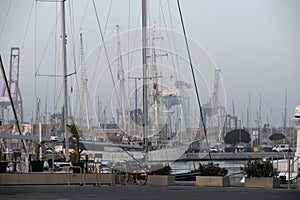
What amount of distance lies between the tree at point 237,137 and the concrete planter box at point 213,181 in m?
113

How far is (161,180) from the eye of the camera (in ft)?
107

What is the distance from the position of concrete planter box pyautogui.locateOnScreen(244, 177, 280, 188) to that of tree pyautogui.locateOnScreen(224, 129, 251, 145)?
375ft

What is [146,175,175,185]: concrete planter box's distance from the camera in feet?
106

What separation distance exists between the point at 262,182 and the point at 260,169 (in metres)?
0.61

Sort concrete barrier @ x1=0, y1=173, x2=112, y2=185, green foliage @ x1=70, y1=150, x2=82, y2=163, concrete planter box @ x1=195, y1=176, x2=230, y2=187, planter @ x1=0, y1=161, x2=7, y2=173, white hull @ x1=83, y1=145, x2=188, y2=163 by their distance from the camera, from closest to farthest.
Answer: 1. concrete planter box @ x1=195, y1=176, x2=230, y2=187
2. concrete barrier @ x1=0, y1=173, x2=112, y2=185
3. planter @ x1=0, y1=161, x2=7, y2=173
4. green foliage @ x1=70, y1=150, x2=82, y2=163
5. white hull @ x1=83, y1=145, x2=188, y2=163

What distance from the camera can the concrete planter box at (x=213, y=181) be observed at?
3081cm

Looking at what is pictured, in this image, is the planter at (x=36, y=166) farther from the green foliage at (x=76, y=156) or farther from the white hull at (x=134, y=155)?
the white hull at (x=134, y=155)

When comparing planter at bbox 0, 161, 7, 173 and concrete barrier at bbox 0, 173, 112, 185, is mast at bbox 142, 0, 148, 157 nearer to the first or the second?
concrete barrier at bbox 0, 173, 112, 185

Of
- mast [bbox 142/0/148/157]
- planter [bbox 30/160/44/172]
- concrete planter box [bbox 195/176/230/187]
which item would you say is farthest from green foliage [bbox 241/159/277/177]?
planter [bbox 30/160/44/172]

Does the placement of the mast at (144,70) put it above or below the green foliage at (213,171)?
above

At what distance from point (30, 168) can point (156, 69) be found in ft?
46.9

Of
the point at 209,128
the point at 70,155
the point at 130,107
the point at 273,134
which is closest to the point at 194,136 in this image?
the point at 209,128

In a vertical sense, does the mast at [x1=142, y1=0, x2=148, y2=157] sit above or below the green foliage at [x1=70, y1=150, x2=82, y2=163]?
above

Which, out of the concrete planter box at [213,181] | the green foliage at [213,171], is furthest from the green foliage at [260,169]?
the green foliage at [213,171]
